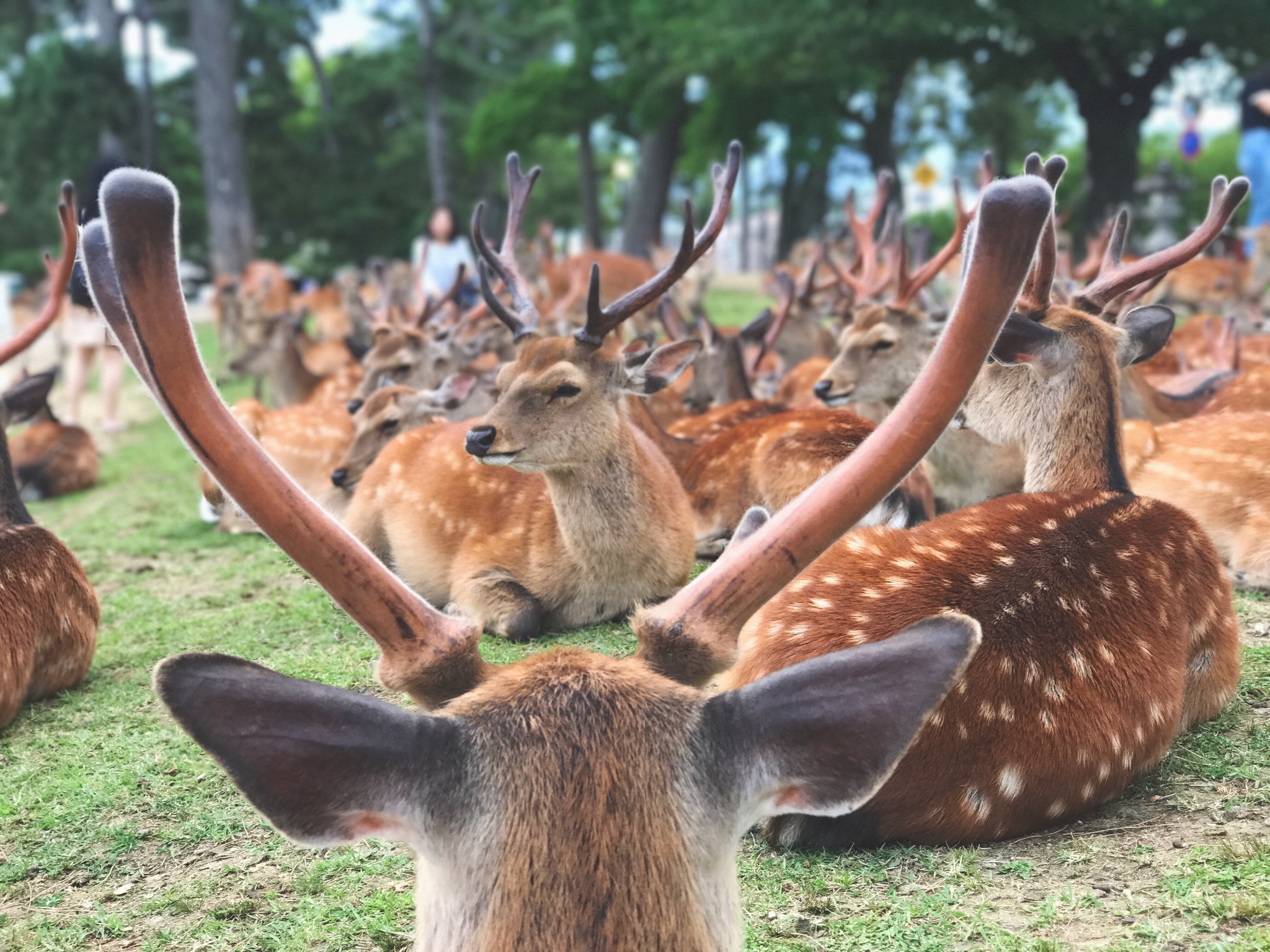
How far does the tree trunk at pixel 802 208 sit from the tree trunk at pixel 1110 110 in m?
5.92

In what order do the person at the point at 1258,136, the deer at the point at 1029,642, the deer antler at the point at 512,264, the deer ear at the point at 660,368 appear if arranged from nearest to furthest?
the deer at the point at 1029,642
the deer ear at the point at 660,368
the deer antler at the point at 512,264
the person at the point at 1258,136

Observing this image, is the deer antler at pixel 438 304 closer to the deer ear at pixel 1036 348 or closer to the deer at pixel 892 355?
the deer at pixel 892 355

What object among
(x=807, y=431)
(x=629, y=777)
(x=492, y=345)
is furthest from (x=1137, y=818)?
(x=492, y=345)

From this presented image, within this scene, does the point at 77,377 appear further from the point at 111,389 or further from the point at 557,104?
the point at 557,104

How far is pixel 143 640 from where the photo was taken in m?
4.49

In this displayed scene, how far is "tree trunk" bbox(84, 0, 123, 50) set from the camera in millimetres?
26000

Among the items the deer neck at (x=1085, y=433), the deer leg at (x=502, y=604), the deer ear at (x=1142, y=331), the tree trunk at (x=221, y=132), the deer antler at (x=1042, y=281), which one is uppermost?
the tree trunk at (x=221, y=132)

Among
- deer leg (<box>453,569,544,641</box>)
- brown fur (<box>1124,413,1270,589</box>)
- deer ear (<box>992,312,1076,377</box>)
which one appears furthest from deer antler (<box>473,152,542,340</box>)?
brown fur (<box>1124,413,1270,589</box>)

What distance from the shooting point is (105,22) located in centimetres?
2619

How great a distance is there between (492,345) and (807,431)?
10.1 feet

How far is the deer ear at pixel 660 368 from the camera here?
178 inches

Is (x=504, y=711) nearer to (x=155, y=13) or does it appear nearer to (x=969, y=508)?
(x=969, y=508)

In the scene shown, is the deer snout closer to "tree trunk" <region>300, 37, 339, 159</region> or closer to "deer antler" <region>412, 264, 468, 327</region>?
"deer antler" <region>412, 264, 468, 327</region>

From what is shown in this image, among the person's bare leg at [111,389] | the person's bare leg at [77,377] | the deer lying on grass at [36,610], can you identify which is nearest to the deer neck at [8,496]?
the deer lying on grass at [36,610]
